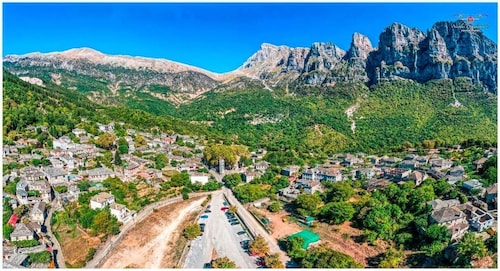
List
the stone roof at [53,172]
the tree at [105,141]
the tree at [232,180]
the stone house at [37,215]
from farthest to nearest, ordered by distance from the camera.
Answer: the tree at [105,141] < the tree at [232,180] < the stone roof at [53,172] < the stone house at [37,215]

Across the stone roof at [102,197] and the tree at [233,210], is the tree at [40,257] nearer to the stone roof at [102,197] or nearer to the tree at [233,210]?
the stone roof at [102,197]

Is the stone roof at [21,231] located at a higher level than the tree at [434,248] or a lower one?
higher

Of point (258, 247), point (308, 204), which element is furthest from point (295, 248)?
point (308, 204)

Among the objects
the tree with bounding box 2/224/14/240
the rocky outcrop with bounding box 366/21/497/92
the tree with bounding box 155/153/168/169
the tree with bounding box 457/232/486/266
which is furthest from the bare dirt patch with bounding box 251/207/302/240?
the rocky outcrop with bounding box 366/21/497/92

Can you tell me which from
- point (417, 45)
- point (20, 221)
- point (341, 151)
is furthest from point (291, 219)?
point (417, 45)

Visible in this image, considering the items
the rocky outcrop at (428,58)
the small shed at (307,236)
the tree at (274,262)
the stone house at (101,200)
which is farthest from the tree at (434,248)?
the rocky outcrop at (428,58)

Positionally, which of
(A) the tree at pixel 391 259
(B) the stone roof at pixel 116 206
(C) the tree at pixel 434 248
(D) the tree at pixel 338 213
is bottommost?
(A) the tree at pixel 391 259

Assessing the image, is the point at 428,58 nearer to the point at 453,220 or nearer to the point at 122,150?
the point at 122,150
